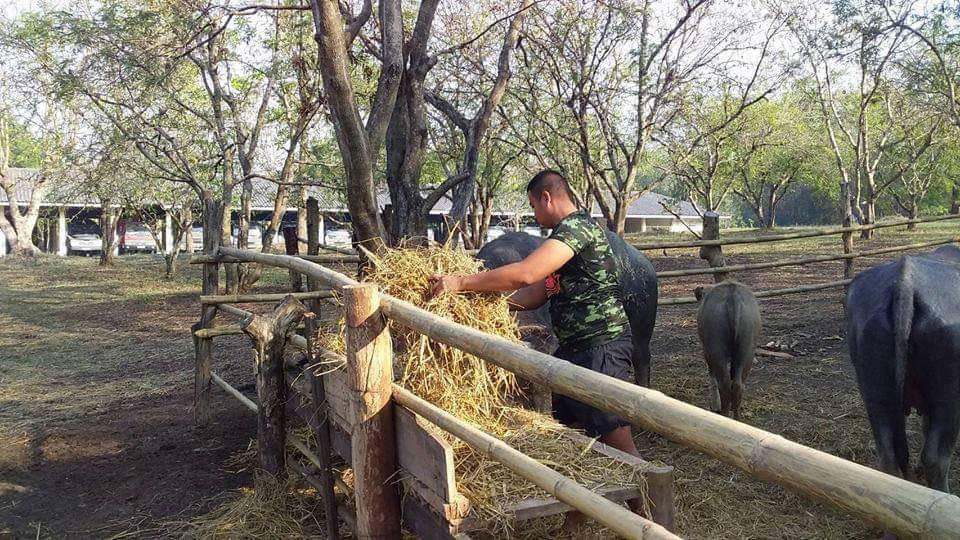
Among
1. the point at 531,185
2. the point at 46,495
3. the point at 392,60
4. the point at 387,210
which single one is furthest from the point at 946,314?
the point at 46,495

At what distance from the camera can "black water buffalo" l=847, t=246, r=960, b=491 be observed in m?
3.76

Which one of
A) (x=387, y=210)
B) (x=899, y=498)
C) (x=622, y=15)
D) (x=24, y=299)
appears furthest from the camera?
(x=24, y=299)

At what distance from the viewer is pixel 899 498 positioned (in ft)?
3.55

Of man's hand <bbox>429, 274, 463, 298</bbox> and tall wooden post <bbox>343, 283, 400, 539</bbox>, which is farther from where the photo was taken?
man's hand <bbox>429, 274, 463, 298</bbox>

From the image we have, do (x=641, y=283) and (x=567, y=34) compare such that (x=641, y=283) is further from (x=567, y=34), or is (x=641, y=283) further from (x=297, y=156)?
(x=297, y=156)

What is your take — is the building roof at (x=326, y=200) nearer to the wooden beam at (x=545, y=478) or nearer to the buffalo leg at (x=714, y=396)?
the buffalo leg at (x=714, y=396)

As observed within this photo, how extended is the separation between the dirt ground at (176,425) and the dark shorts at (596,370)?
114cm

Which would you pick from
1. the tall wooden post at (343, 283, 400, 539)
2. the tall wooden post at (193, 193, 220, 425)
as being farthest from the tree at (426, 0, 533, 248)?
the tall wooden post at (343, 283, 400, 539)

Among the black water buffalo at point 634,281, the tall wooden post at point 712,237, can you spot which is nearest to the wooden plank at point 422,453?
the black water buffalo at point 634,281

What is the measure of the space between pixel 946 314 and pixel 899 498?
10.9 ft

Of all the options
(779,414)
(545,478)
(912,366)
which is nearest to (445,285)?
(545,478)

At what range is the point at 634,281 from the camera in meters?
6.29

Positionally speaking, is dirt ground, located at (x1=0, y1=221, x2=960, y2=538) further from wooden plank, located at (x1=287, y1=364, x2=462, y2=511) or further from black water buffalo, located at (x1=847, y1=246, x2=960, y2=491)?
wooden plank, located at (x1=287, y1=364, x2=462, y2=511)

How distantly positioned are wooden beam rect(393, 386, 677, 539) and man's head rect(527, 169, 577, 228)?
116cm
